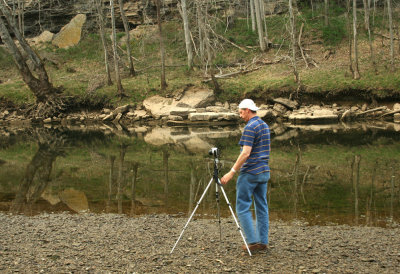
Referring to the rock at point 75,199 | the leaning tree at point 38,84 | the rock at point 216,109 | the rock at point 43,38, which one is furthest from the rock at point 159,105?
the rock at point 75,199

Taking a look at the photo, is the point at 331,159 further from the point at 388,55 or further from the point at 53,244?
the point at 388,55

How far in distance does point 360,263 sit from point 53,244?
471 cm

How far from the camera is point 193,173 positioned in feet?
43.0

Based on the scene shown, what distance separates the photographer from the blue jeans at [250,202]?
590 cm

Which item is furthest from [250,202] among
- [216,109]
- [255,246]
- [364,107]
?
[364,107]

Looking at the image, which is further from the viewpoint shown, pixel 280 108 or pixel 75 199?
pixel 280 108

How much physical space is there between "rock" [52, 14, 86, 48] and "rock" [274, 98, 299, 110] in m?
21.7

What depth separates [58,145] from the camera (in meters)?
20.4

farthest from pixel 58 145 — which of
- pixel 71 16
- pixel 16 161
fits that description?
pixel 71 16

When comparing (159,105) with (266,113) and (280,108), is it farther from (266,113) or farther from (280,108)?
(280,108)

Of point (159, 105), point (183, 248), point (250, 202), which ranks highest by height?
point (250, 202)

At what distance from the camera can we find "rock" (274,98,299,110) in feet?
89.6

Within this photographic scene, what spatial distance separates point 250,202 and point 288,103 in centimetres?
2220

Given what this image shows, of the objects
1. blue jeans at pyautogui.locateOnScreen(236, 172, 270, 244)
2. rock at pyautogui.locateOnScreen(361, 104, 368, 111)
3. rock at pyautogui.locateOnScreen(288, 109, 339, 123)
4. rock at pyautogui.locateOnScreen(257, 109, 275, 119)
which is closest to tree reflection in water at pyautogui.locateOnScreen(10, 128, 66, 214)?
blue jeans at pyautogui.locateOnScreen(236, 172, 270, 244)
